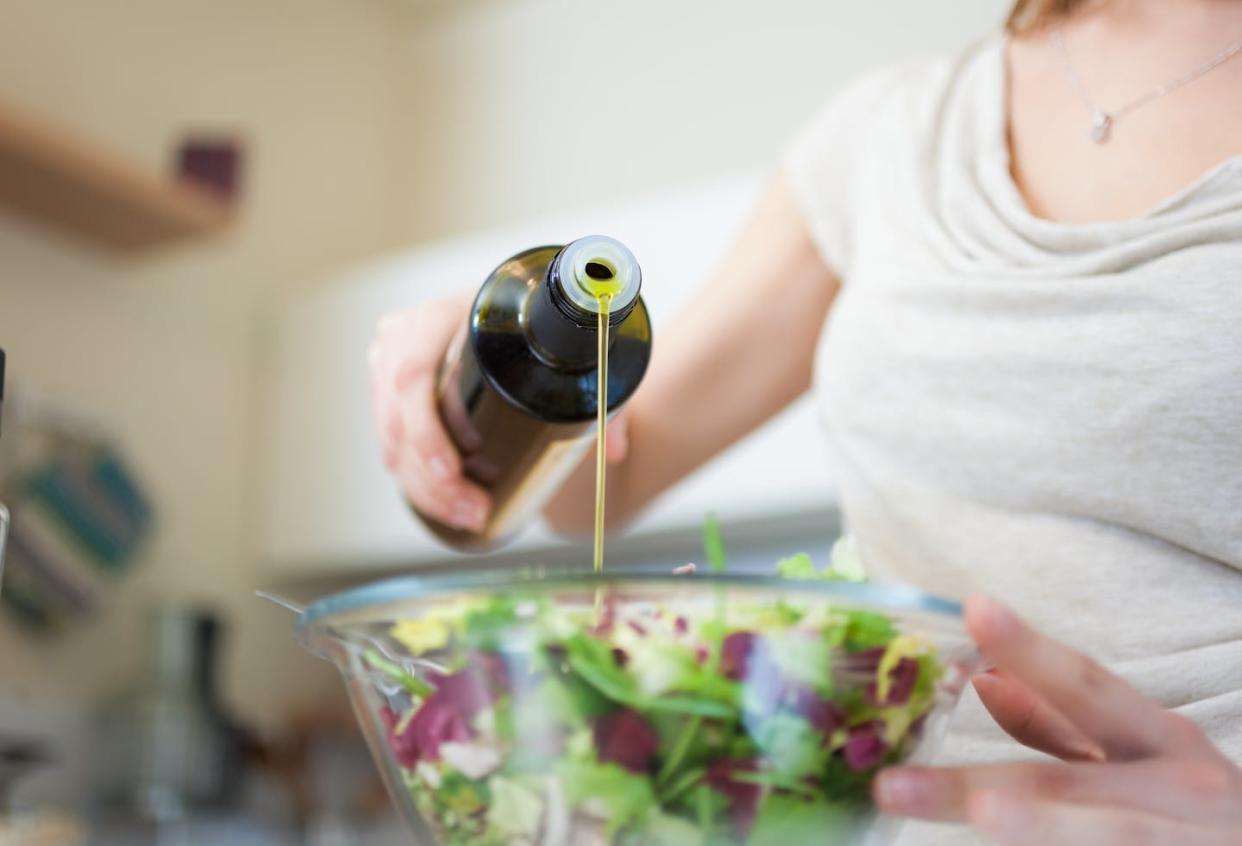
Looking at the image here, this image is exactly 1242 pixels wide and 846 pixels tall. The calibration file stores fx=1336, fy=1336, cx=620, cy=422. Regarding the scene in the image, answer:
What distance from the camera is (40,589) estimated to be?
2.12 metres

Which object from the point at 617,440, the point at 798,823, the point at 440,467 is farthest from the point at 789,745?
the point at 617,440

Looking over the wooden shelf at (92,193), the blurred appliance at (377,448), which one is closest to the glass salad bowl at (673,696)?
the blurred appliance at (377,448)

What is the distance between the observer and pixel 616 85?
2.81 metres

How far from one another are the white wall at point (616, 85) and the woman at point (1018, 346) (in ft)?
5.08

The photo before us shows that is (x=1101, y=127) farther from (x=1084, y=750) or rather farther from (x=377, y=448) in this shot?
(x=377, y=448)

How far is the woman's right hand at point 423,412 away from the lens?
71cm

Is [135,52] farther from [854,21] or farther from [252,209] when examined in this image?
[854,21]

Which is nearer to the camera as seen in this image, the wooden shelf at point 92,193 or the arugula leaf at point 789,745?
the arugula leaf at point 789,745

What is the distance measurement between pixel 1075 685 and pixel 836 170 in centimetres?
61

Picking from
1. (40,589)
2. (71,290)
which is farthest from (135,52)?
(40,589)

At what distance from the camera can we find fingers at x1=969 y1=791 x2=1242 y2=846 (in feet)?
1.13

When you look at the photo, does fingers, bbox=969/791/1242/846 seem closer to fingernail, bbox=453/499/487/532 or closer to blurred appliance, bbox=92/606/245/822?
fingernail, bbox=453/499/487/532

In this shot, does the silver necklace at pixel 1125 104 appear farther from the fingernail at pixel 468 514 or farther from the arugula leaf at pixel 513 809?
the arugula leaf at pixel 513 809

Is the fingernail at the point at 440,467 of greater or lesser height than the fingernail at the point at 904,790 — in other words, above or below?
above
